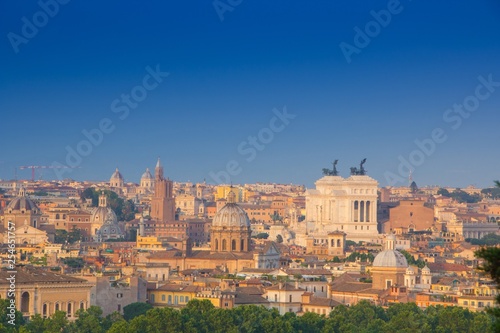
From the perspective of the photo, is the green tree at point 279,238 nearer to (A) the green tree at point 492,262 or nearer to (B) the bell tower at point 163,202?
(B) the bell tower at point 163,202

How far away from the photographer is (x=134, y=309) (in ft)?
178

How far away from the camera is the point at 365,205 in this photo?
4077 inches

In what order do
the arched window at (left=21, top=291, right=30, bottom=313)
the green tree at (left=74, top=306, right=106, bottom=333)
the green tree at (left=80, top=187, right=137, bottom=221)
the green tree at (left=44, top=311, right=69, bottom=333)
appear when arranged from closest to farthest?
the green tree at (left=44, top=311, right=69, bottom=333) → the green tree at (left=74, top=306, right=106, bottom=333) → the arched window at (left=21, top=291, right=30, bottom=313) → the green tree at (left=80, top=187, right=137, bottom=221)

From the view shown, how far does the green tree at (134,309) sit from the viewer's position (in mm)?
53594

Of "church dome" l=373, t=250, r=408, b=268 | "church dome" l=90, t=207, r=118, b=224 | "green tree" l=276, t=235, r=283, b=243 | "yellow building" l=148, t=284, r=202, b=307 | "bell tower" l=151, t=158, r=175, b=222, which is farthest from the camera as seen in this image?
"bell tower" l=151, t=158, r=175, b=222

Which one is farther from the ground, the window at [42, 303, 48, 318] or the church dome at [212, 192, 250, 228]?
the church dome at [212, 192, 250, 228]

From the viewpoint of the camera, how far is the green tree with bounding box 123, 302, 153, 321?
5359 centimetres

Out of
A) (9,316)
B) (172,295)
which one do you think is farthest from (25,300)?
(172,295)

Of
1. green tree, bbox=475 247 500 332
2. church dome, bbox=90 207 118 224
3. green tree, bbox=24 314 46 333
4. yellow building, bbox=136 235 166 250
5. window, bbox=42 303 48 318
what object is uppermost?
church dome, bbox=90 207 118 224

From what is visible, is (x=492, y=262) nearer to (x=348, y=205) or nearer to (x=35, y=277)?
(x=35, y=277)

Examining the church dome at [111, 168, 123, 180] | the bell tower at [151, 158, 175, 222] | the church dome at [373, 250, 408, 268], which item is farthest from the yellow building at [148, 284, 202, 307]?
the church dome at [111, 168, 123, 180]

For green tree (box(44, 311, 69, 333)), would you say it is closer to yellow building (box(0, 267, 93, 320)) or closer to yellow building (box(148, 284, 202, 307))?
yellow building (box(0, 267, 93, 320))

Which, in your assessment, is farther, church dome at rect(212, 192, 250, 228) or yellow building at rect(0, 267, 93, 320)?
church dome at rect(212, 192, 250, 228)

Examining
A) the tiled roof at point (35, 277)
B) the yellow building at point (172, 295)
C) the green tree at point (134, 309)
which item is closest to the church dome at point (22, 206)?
the yellow building at point (172, 295)
